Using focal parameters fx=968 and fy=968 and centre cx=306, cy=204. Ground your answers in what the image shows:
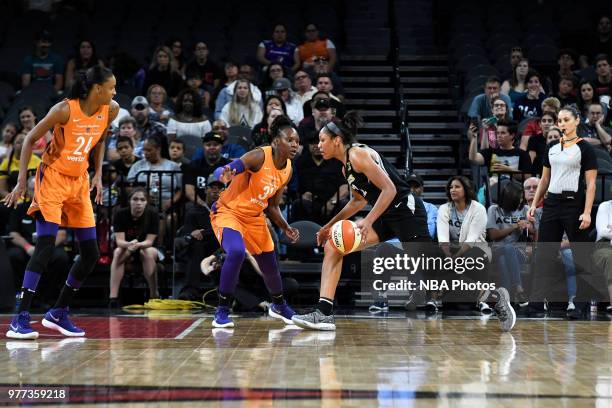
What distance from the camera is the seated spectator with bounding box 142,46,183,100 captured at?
13.1 meters

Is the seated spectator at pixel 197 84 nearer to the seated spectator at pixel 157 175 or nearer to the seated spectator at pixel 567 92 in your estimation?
the seated spectator at pixel 157 175

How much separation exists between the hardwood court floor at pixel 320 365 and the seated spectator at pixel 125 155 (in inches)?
127

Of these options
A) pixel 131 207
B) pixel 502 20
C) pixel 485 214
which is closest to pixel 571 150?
pixel 485 214

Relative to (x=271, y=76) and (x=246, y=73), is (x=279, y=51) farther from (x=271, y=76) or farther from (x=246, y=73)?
(x=246, y=73)

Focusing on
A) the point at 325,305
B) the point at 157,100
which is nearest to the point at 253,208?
the point at 325,305

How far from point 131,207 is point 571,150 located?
14.4 ft

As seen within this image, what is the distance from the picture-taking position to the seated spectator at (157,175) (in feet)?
35.2

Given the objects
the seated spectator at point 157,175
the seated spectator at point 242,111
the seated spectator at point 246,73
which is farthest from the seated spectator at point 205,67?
the seated spectator at point 157,175

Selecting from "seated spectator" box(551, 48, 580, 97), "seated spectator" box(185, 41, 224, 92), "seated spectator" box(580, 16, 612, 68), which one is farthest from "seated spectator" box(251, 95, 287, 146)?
"seated spectator" box(580, 16, 612, 68)

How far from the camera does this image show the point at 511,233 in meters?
9.86

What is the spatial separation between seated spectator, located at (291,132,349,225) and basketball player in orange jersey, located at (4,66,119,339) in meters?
3.46

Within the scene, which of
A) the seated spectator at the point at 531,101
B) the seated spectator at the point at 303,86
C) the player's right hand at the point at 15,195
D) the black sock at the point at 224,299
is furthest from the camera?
the seated spectator at the point at 303,86

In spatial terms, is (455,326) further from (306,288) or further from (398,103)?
(398,103)

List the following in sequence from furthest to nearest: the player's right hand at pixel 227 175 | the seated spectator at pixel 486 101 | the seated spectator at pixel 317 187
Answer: the seated spectator at pixel 486 101
the seated spectator at pixel 317 187
the player's right hand at pixel 227 175
